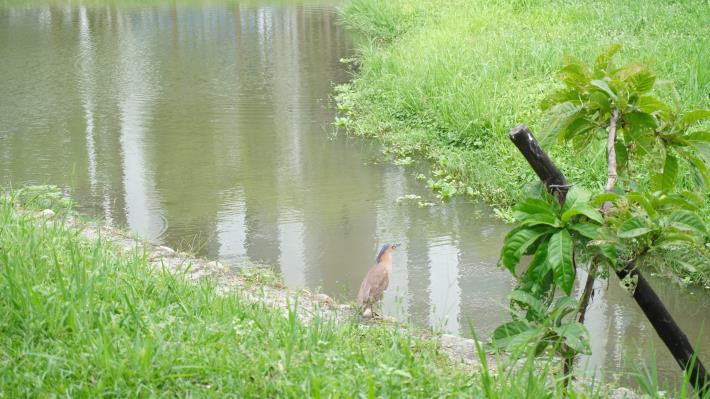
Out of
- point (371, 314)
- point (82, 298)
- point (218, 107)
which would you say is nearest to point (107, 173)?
point (218, 107)

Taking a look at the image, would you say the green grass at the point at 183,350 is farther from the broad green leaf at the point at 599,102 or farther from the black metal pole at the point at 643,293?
the broad green leaf at the point at 599,102

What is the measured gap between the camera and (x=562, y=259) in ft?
9.50

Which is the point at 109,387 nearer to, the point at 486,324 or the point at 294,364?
the point at 294,364

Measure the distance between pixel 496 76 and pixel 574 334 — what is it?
21.0 ft

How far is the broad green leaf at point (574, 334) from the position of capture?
117 inches

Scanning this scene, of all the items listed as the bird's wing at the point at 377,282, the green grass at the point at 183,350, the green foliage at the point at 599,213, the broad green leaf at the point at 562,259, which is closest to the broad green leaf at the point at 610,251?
the green foliage at the point at 599,213

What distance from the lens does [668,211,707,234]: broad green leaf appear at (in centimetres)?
284

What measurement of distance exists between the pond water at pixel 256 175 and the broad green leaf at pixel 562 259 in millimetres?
336

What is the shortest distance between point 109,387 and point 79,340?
0.36 meters

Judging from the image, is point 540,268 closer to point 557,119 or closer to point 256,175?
point 557,119

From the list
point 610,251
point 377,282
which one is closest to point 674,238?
point 610,251

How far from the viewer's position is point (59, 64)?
13.4 meters

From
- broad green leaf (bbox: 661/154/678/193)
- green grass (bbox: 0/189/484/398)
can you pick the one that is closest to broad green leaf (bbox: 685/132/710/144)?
broad green leaf (bbox: 661/154/678/193)

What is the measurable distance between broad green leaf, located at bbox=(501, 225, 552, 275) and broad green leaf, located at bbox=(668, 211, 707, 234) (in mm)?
405
